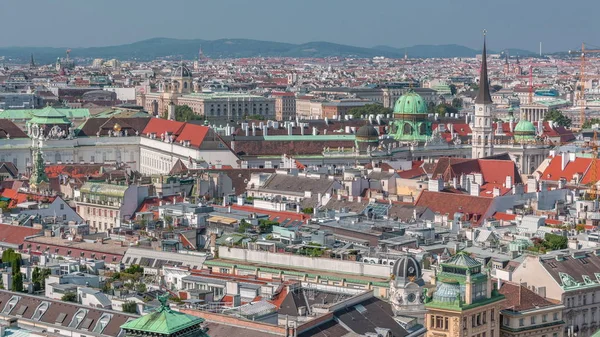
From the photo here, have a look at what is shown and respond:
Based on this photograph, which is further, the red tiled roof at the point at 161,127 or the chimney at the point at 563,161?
the red tiled roof at the point at 161,127

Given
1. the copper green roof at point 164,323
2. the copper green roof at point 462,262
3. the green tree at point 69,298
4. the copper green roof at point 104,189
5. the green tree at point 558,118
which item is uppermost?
the copper green roof at point 164,323

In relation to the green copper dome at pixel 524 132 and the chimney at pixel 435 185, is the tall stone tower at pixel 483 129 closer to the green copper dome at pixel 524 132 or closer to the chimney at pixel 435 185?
the green copper dome at pixel 524 132

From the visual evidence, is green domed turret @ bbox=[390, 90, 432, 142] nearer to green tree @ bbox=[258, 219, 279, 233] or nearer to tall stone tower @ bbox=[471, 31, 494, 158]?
tall stone tower @ bbox=[471, 31, 494, 158]

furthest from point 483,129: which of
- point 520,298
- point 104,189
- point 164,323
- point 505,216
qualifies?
point 164,323

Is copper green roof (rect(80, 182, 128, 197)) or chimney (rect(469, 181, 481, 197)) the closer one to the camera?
copper green roof (rect(80, 182, 128, 197))

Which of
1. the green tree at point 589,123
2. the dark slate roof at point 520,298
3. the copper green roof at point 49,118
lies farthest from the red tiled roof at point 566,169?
the green tree at point 589,123

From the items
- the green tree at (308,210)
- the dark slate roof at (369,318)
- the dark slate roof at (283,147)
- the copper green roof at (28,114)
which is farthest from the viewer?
the copper green roof at (28,114)

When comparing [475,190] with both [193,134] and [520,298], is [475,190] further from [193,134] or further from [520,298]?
[193,134]

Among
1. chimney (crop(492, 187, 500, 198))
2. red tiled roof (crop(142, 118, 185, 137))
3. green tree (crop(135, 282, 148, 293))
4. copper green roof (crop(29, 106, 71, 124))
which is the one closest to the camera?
green tree (crop(135, 282, 148, 293))

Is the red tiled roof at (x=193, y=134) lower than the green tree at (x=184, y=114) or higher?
higher

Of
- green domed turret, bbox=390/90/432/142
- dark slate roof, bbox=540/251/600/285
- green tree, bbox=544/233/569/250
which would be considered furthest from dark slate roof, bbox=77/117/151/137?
dark slate roof, bbox=540/251/600/285
